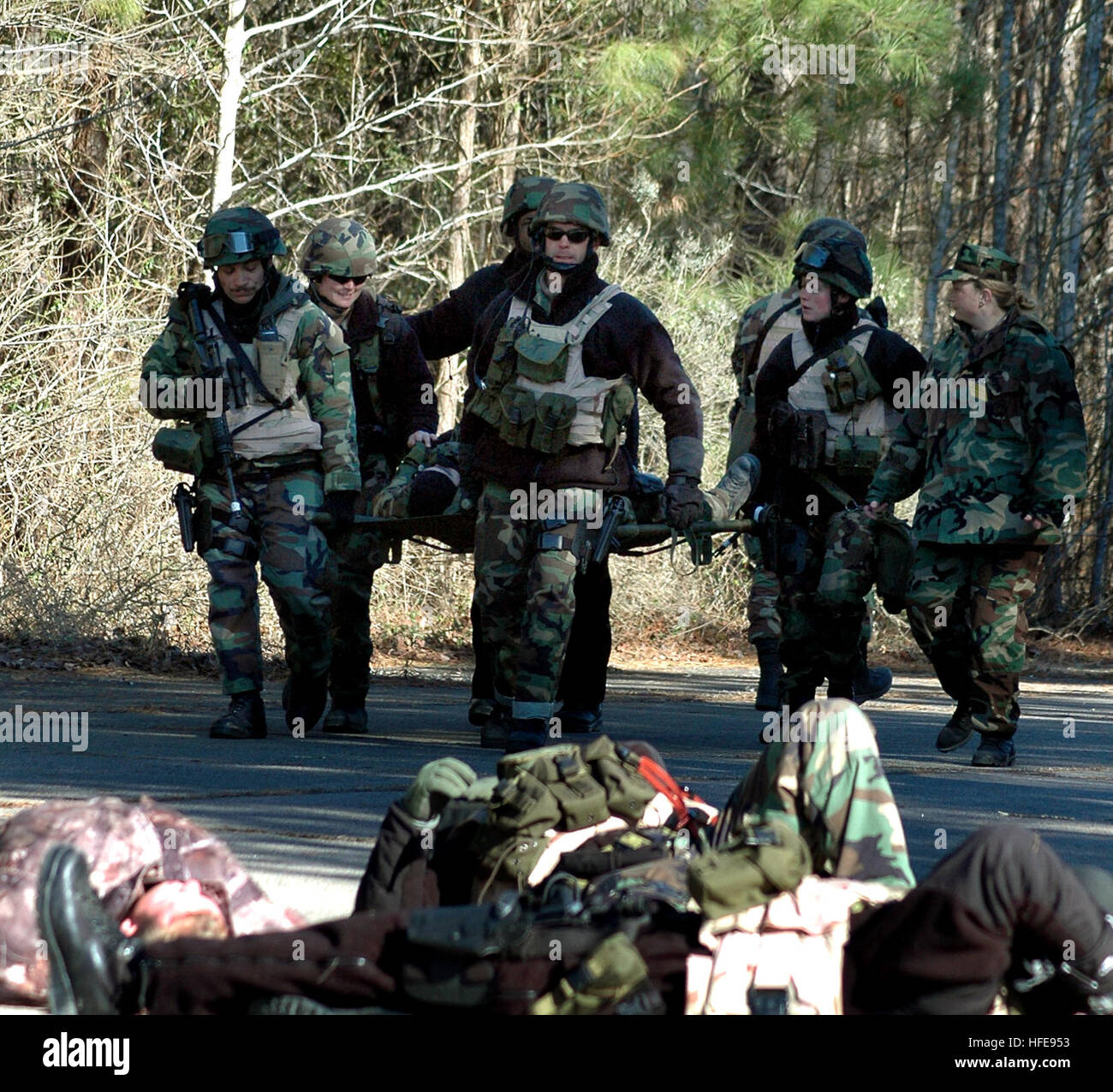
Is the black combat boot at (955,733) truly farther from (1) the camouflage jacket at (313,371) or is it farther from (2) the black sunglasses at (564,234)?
(1) the camouflage jacket at (313,371)

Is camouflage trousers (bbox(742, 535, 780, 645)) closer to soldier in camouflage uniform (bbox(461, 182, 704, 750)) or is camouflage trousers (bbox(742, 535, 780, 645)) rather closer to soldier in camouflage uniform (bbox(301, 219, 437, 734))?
soldier in camouflage uniform (bbox(301, 219, 437, 734))

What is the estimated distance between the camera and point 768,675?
10219 mm

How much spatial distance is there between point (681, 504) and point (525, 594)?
2.57 ft

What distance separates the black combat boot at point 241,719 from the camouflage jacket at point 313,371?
1025mm

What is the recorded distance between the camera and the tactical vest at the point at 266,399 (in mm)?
8047

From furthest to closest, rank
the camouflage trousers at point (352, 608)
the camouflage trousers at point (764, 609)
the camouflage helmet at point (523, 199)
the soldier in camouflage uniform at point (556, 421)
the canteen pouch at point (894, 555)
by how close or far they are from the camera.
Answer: the camouflage trousers at point (764, 609) → the camouflage trousers at point (352, 608) → the camouflage helmet at point (523, 199) → the canteen pouch at point (894, 555) → the soldier in camouflage uniform at point (556, 421)

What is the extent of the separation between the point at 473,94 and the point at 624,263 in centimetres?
204

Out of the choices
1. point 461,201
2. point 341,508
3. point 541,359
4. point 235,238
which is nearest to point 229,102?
point 461,201

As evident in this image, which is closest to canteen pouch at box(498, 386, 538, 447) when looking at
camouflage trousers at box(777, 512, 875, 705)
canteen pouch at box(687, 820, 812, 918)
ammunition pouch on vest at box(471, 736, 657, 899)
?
camouflage trousers at box(777, 512, 875, 705)

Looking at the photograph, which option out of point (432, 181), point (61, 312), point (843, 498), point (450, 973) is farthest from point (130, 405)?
point (450, 973)

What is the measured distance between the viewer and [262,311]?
8.10 meters

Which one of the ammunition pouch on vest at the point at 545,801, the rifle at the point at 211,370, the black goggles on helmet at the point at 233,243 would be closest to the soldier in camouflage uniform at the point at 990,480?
the rifle at the point at 211,370

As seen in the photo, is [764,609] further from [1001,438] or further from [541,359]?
[541,359]
